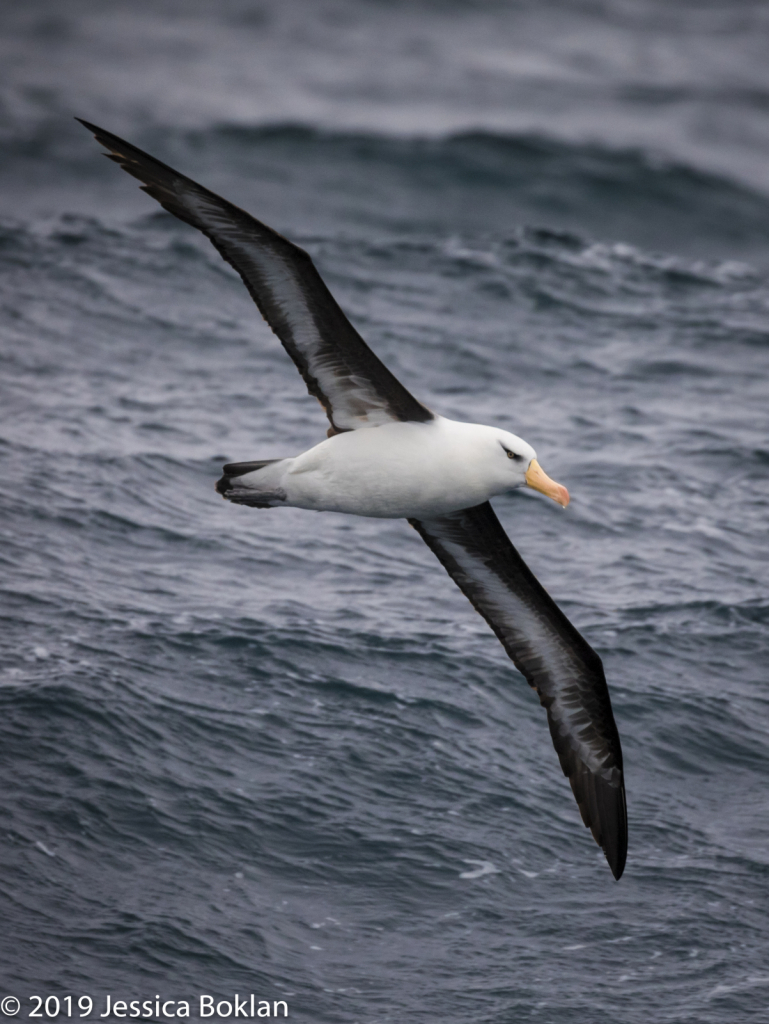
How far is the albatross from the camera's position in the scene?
741 cm

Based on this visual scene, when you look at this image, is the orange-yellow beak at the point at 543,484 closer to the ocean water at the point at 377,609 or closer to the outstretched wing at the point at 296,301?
the outstretched wing at the point at 296,301

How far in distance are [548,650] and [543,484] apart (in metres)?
1.83

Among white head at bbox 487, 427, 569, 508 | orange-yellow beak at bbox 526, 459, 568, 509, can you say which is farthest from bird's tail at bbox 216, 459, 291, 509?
orange-yellow beak at bbox 526, 459, 568, 509

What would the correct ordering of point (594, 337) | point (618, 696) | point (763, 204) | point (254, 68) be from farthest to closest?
point (254, 68) → point (763, 204) → point (594, 337) → point (618, 696)

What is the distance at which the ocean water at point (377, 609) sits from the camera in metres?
8.07

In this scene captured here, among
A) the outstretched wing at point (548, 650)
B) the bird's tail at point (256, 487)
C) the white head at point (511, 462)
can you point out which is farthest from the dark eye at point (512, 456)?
the bird's tail at point (256, 487)

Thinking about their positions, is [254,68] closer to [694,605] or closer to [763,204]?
[763,204]

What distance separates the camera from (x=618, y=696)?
422 inches

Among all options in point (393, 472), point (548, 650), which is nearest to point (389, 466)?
point (393, 472)

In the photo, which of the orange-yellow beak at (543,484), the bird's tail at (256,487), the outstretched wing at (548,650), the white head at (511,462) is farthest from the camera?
the outstretched wing at (548,650)

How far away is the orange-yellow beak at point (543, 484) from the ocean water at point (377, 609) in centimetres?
262

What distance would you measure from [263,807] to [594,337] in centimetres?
993

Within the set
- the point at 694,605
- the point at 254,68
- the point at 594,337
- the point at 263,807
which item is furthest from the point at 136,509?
the point at 254,68

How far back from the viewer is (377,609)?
37.2 ft
